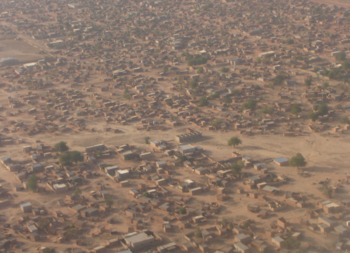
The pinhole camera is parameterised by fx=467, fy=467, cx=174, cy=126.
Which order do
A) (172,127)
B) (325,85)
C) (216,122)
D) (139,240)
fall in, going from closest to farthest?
(139,240) → (216,122) → (172,127) → (325,85)

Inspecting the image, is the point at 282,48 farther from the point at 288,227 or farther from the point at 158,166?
the point at 288,227

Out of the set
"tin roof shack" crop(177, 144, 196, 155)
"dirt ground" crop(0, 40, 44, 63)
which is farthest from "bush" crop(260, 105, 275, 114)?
"dirt ground" crop(0, 40, 44, 63)

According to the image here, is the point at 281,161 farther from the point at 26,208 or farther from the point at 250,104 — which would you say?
the point at 26,208

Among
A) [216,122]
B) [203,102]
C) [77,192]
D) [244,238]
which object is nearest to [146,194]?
[77,192]

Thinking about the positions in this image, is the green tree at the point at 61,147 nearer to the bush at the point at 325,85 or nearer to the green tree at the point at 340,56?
the bush at the point at 325,85

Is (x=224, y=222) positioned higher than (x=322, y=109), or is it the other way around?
(x=322, y=109)

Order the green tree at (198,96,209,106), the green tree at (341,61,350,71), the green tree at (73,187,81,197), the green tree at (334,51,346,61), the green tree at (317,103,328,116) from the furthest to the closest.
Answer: the green tree at (334,51,346,61)
the green tree at (341,61,350,71)
the green tree at (198,96,209,106)
the green tree at (317,103,328,116)
the green tree at (73,187,81,197)

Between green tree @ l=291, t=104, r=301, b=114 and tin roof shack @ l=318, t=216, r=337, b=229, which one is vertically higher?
green tree @ l=291, t=104, r=301, b=114

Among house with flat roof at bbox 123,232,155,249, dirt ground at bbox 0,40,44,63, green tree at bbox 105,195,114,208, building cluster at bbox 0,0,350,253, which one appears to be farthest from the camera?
dirt ground at bbox 0,40,44,63

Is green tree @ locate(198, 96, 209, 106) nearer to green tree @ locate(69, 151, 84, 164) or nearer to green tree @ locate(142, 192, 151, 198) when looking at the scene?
green tree @ locate(69, 151, 84, 164)
